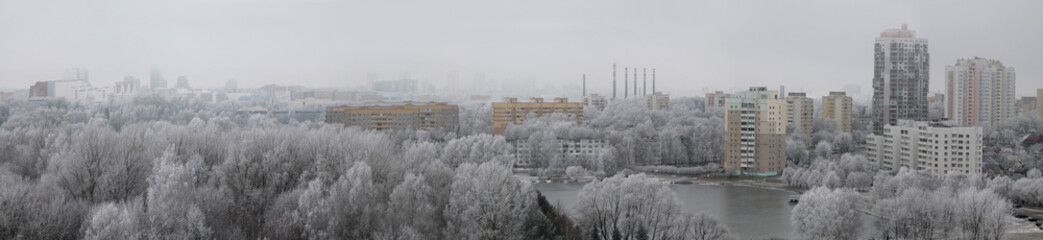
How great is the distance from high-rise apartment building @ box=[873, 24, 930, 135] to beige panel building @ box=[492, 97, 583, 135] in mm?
Result: 6567

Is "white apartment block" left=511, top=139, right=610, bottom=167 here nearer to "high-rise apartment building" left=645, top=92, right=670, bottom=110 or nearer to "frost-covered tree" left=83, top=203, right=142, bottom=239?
"frost-covered tree" left=83, top=203, right=142, bottom=239

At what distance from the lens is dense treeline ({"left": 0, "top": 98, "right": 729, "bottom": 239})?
171 inches

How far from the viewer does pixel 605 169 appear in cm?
1226

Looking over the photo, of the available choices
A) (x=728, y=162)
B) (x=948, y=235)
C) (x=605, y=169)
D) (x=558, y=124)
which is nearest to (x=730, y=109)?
(x=728, y=162)

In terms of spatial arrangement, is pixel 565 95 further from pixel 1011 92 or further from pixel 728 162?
pixel 1011 92

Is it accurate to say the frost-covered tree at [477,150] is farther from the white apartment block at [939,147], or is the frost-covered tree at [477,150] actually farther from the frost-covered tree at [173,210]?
the frost-covered tree at [173,210]

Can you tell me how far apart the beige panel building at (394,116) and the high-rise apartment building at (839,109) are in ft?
29.0

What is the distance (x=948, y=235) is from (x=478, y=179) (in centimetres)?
390

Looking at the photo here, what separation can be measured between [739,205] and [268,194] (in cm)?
546

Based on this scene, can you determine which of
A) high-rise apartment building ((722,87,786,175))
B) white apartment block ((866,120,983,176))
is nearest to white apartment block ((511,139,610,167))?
high-rise apartment building ((722,87,786,175))

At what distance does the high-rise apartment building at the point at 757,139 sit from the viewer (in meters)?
12.2

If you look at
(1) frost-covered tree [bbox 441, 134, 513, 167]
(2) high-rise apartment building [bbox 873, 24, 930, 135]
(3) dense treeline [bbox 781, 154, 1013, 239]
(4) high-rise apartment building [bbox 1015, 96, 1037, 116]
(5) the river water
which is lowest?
(5) the river water

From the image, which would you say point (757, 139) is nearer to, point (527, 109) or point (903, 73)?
point (903, 73)

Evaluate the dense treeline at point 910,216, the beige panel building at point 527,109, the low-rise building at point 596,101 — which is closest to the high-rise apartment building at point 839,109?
the beige panel building at point 527,109
